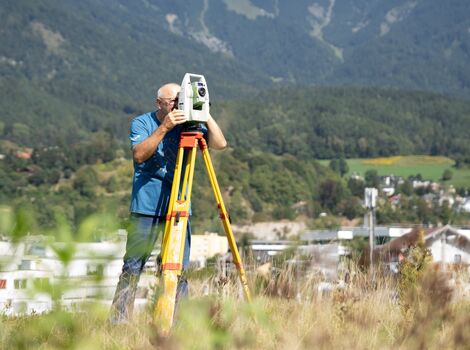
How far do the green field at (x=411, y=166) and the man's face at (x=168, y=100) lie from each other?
136965 millimetres

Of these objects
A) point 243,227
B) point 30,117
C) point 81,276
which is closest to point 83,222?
point 81,276

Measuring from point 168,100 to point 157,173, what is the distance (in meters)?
0.31

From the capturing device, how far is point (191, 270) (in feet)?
14.2

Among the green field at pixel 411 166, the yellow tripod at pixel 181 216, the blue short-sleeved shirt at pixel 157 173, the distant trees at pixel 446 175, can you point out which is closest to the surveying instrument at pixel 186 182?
the yellow tripod at pixel 181 216

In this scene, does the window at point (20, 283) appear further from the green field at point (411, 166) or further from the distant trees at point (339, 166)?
the distant trees at point (339, 166)

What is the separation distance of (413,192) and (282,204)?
24343 millimetres

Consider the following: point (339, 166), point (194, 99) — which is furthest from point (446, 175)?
point (194, 99)

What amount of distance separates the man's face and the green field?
449ft

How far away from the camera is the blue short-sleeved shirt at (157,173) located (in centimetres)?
420

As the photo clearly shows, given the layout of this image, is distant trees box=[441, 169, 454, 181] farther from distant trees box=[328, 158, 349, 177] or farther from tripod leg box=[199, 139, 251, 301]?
tripod leg box=[199, 139, 251, 301]

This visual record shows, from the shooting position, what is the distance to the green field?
14438cm

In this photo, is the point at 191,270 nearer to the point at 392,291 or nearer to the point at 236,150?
the point at 392,291

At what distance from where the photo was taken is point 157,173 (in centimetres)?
425

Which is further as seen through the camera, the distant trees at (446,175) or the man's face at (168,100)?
the distant trees at (446,175)
